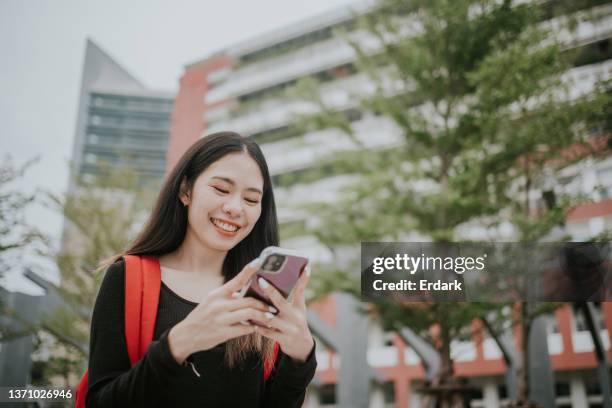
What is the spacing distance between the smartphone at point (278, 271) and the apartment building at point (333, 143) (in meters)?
3.42

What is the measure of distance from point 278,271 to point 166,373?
209 mm

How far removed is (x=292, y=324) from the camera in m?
0.81

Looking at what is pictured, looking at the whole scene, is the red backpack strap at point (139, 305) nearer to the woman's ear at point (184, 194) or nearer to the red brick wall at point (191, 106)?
the woman's ear at point (184, 194)

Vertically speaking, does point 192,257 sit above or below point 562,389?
above

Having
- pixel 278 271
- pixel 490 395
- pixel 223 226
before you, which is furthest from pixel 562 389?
pixel 278 271

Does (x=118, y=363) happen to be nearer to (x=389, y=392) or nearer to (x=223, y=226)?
(x=223, y=226)

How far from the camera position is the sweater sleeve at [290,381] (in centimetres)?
87

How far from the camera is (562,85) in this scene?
493 centimetres

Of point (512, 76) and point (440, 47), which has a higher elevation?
point (440, 47)

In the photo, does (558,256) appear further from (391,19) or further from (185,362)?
(185,362)

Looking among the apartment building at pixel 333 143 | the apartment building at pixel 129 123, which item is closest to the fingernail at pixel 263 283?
the apartment building at pixel 333 143

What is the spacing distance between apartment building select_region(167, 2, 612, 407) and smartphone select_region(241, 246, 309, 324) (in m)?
3.42

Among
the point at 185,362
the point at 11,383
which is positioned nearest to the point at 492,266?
the point at 185,362

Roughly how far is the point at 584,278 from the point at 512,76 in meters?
1.94
